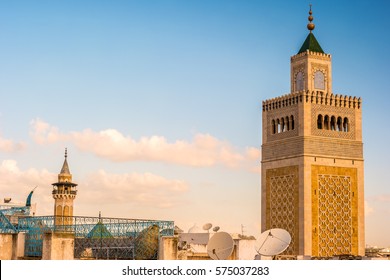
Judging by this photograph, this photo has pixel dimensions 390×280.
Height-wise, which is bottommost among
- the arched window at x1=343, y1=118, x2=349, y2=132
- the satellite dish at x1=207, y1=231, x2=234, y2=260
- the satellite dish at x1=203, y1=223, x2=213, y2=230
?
the satellite dish at x1=207, y1=231, x2=234, y2=260

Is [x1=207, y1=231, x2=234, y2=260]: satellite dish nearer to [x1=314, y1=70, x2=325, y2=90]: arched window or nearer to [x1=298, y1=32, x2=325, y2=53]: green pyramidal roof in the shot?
[x1=314, y1=70, x2=325, y2=90]: arched window

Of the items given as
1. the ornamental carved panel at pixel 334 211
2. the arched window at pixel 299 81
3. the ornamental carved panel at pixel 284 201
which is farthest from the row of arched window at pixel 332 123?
the ornamental carved panel at pixel 284 201

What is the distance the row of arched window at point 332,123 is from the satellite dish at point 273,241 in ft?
71.8

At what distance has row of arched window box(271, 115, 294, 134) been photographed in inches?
2702

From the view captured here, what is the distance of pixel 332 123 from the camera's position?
226 feet

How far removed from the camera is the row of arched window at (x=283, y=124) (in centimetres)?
6862

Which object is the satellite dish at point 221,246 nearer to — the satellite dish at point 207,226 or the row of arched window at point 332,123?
the row of arched window at point 332,123

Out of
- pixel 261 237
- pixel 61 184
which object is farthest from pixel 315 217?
pixel 61 184

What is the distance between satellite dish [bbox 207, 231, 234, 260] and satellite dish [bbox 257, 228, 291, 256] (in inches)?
86.3

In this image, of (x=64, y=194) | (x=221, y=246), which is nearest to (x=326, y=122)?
(x=221, y=246)

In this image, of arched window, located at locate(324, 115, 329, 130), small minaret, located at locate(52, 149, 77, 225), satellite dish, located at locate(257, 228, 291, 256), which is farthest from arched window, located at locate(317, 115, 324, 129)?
small minaret, located at locate(52, 149, 77, 225)
